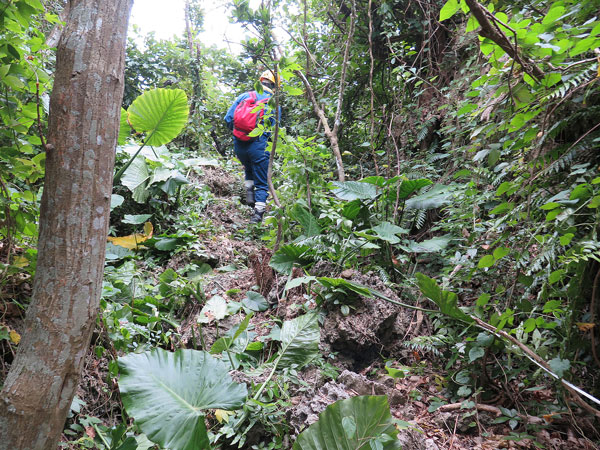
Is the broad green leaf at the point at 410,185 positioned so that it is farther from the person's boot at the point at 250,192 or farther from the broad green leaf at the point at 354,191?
the person's boot at the point at 250,192

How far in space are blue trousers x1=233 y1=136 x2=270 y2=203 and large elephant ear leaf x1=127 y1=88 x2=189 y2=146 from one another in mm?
1992

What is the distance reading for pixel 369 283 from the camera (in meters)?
2.52

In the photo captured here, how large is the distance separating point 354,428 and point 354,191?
6.49 feet

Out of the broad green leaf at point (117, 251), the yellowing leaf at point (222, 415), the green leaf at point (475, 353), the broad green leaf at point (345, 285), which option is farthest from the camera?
the broad green leaf at point (117, 251)

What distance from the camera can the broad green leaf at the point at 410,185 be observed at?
2.88 metres

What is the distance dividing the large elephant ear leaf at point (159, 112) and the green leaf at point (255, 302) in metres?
1.41

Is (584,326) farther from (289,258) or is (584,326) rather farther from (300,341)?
(289,258)

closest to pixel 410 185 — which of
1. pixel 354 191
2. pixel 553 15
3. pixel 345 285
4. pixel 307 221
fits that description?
pixel 354 191

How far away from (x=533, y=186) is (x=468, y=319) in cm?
74

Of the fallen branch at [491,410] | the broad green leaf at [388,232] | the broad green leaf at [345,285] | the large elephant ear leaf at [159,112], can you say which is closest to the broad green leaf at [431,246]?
the broad green leaf at [388,232]

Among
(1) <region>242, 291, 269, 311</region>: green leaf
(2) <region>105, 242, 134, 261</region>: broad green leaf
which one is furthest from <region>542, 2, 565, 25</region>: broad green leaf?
(2) <region>105, 242, 134, 261</region>: broad green leaf

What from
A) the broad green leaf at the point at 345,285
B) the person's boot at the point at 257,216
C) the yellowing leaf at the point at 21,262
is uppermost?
the person's boot at the point at 257,216

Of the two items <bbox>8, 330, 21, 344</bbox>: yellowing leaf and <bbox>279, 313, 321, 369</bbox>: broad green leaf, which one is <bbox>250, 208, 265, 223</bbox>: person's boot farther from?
<bbox>8, 330, 21, 344</bbox>: yellowing leaf

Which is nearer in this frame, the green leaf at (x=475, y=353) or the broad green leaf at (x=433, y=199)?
the green leaf at (x=475, y=353)
